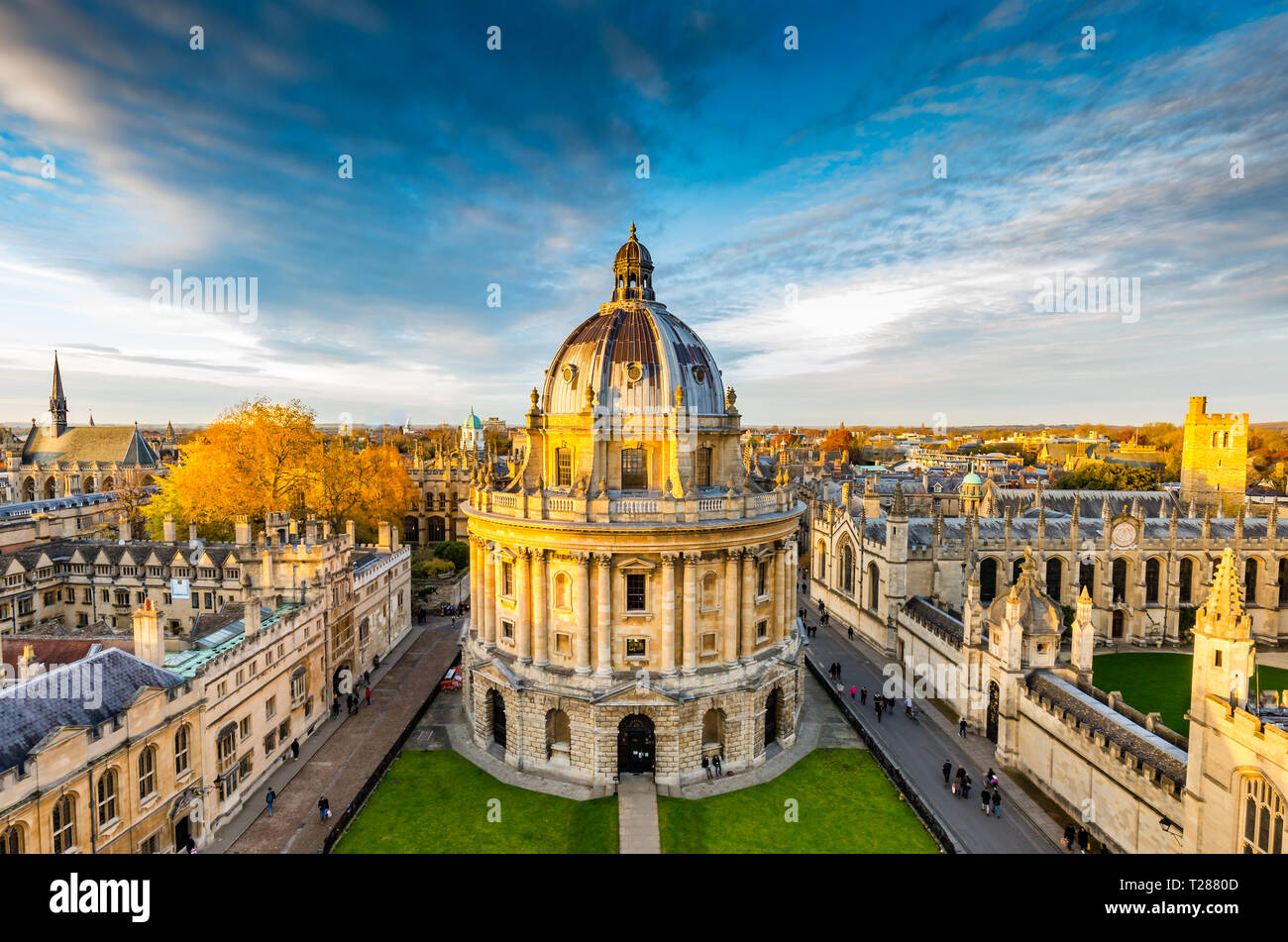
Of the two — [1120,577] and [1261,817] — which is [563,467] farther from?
[1120,577]

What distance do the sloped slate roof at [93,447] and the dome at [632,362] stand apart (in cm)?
9511

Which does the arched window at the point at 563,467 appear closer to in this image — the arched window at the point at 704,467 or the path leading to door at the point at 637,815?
the arched window at the point at 704,467

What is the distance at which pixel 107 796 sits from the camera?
2298cm

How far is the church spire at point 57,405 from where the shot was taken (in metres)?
110

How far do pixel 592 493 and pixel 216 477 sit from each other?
138 feet

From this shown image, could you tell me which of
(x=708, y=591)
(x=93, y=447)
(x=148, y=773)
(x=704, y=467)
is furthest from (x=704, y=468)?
(x=93, y=447)

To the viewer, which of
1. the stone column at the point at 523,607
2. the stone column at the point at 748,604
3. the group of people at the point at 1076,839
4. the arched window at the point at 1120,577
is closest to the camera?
the group of people at the point at 1076,839

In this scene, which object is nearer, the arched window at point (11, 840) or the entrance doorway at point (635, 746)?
the arched window at point (11, 840)

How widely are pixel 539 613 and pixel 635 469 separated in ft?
28.7

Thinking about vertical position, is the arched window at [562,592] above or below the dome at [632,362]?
below

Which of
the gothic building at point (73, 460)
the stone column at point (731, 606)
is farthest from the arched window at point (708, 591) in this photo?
the gothic building at point (73, 460)
